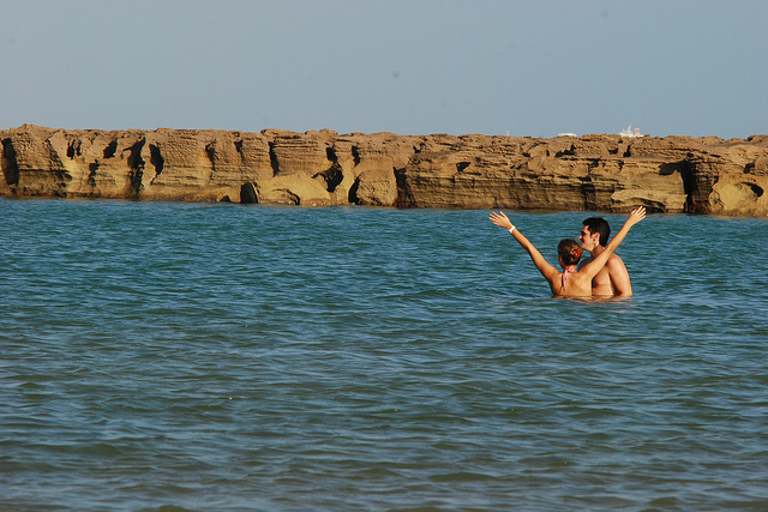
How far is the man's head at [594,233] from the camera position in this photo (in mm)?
10062

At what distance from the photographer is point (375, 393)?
6418mm

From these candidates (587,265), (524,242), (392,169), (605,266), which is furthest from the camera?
(392,169)

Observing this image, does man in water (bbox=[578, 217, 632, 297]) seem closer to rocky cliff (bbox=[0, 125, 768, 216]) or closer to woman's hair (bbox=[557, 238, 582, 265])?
woman's hair (bbox=[557, 238, 582, 265])

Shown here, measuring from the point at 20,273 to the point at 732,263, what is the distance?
14.3 m

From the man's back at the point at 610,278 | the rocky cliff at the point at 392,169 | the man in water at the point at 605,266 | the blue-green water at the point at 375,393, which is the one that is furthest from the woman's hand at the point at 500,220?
the rocky cliff at the point at 392,169

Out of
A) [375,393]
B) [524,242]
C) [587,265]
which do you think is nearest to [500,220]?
[524,242]

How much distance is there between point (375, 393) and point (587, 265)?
479cm

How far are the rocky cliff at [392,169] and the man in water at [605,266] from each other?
Result: 25312 millimetres

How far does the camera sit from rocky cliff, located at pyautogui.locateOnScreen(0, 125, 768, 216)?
35281 millimetres

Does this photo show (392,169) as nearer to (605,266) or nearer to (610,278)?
(610,278)

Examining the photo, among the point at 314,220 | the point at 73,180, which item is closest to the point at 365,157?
the point at 314,220

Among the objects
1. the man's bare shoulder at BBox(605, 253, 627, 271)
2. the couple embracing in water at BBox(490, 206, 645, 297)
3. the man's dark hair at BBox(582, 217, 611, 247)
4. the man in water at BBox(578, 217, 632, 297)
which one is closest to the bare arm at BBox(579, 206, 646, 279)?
the couple embracing in water at BBox(490, 206, 645, 297)

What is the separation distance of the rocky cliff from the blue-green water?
21859mm

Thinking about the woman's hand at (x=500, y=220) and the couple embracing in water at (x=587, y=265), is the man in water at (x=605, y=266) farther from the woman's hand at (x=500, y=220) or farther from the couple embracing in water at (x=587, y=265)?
the woman's hand at (x=500, y=220)
